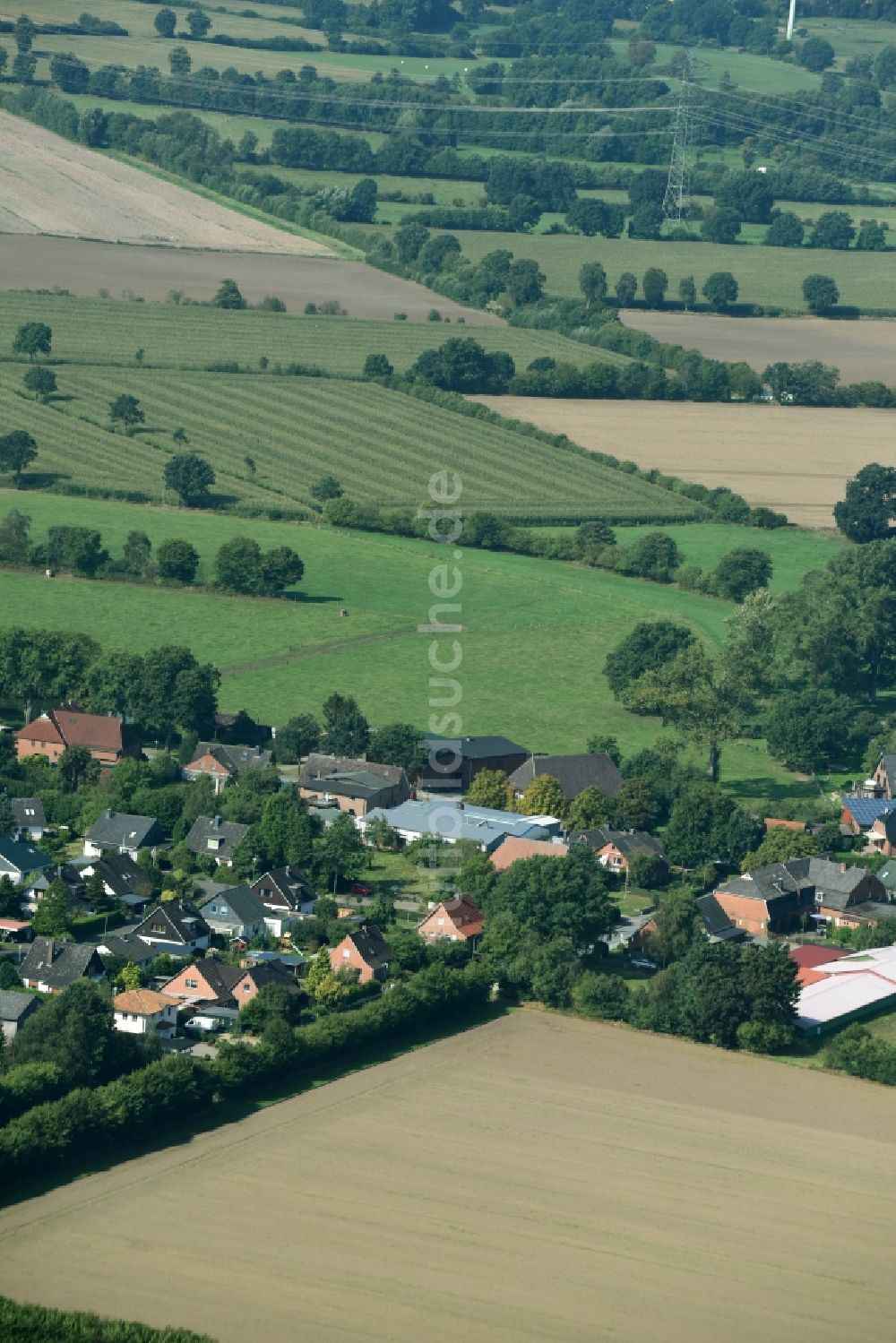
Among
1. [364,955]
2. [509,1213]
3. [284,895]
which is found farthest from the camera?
[284,895]

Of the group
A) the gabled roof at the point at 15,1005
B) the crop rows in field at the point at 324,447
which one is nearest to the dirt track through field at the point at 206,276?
the crop rows in field at the point at 324,447

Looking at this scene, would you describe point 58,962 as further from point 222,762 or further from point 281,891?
point 222,762

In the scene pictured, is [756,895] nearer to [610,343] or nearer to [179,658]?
[179,658]

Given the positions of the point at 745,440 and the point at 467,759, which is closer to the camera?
the point at 467,759

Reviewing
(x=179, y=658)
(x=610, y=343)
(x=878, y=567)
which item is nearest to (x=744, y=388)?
(x=610, y=343)

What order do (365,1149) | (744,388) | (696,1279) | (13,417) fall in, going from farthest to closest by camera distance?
(744,388) → (13,417) → (365,1149) → (696,1279)

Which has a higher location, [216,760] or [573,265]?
[573,265]

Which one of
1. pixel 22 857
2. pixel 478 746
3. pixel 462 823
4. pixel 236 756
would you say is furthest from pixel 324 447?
pixel 22 857
